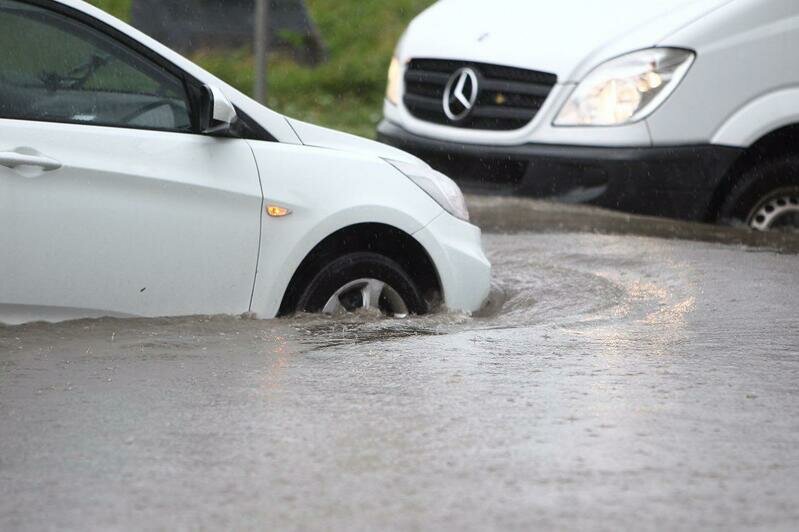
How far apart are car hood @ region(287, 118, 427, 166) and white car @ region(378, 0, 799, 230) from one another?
88.1 inches

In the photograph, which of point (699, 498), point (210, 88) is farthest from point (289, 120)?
point (699, 498)

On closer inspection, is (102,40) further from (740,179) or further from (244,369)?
(740,179)

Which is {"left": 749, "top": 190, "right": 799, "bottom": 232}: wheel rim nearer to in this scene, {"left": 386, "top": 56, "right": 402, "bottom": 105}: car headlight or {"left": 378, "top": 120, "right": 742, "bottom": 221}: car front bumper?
{"left": 378, "top": 120, "right": 742, "bottom": 221}: car front bumper

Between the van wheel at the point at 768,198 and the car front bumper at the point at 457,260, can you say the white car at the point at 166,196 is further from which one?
the van wheel at the point at 768,198

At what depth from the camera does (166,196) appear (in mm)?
6051

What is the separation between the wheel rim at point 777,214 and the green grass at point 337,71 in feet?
23.8

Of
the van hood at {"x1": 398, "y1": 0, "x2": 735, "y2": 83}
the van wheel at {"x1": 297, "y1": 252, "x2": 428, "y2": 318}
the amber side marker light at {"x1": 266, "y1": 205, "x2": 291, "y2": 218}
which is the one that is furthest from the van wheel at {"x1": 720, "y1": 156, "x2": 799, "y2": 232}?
the amber side marker light at {"x1": 266, "y1": 205, "x2": 291, "y2": 218}

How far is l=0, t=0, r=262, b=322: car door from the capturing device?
19.2ft

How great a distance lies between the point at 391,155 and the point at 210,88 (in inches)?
36.6

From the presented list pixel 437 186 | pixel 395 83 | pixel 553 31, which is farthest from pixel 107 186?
pixel 395 83

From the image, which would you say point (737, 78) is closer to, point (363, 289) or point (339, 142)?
point (339, 142)

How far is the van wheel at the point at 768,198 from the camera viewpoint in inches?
360

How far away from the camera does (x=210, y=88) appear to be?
6.23 metres

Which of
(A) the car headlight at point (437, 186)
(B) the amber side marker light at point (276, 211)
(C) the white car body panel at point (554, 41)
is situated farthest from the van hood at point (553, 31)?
(B) the amber side marker light at point (276, 211)
